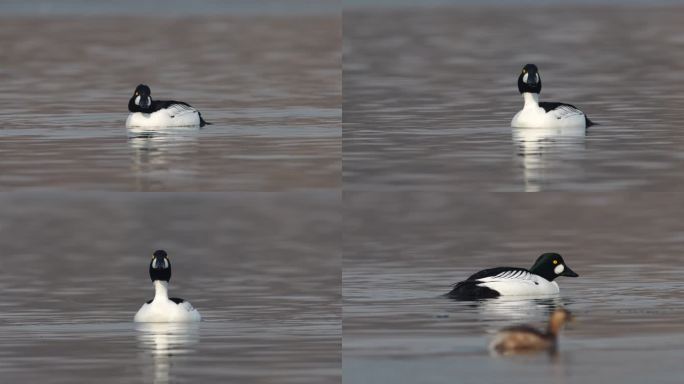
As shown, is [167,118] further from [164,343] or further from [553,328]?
[553,328]

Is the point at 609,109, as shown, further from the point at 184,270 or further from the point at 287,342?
the point at 287,342

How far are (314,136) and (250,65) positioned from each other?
13.7 meters

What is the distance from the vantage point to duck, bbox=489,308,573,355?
49.8 feet

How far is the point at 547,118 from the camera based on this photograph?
23844 mm

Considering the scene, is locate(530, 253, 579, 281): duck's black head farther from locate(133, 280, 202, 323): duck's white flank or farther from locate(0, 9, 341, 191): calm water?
locate(133, 280, 202, 323): duck's white flank

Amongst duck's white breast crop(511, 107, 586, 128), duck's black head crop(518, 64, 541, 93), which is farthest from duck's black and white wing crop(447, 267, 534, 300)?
duck's black head crop(518, 64, 541, 93)

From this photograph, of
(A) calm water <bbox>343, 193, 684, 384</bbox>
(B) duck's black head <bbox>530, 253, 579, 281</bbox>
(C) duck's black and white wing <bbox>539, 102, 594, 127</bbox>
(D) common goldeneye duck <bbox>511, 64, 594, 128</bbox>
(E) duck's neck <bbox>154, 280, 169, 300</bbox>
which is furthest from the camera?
(C) duck's black and white wing <bbox>539, 102, 594, 127</bbox>

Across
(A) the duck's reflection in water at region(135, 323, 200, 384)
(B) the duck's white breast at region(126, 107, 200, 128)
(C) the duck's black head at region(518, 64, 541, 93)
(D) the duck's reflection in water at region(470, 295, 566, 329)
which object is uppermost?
(C) the duck's black head at region(518, 64, 541, 93)

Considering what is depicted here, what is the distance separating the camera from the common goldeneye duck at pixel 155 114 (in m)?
24.7

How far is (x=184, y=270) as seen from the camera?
81.6 feet

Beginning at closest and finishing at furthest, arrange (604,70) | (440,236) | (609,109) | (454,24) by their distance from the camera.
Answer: (440,236)
(609,109)
(604,70)
(454,24)

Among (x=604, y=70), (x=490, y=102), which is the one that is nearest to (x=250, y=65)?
(x=604, y=70)

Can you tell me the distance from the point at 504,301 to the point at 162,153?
15.9 feet

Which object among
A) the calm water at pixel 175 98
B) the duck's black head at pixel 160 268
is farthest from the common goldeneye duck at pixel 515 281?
the duck's black head at pixel 160 268
